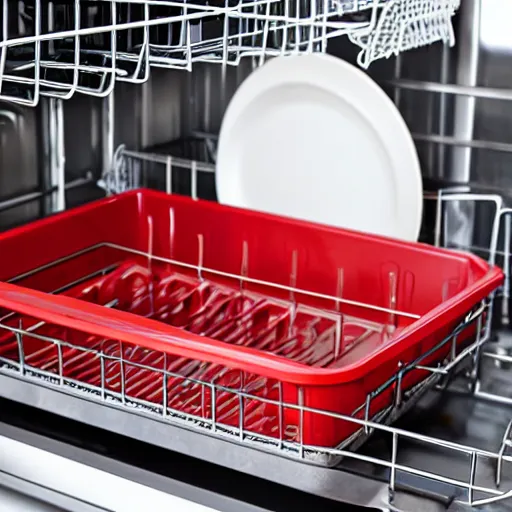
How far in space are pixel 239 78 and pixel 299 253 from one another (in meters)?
0.29

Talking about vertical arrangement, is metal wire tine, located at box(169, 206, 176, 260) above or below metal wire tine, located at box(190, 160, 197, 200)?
below

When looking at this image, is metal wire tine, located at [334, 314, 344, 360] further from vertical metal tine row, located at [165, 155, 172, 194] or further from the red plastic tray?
vertical metal tine row, located at [165, 155, 172, 194]

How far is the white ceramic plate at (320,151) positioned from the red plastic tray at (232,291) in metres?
0.11

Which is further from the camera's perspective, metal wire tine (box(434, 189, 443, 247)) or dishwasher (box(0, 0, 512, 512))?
Result: metal wire tine (box(434, 189, 443, 247))

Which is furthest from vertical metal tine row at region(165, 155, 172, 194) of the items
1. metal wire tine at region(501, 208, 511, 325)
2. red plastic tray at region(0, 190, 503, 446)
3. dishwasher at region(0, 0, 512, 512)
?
metal wire tine at region(501, 208, 511, 325)

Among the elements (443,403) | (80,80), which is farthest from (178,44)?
(443,403)

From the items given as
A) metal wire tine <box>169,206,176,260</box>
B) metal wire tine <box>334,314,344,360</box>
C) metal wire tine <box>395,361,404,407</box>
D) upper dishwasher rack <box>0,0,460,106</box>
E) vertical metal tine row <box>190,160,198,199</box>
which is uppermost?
upper dishwasher rack <box>0,0,460,106</box>

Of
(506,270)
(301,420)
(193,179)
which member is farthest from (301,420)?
(193,179)

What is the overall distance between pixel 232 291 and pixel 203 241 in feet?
0.30

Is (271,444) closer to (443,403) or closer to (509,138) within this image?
(443,403)

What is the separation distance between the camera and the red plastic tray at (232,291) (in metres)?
0.88

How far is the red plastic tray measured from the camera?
2.90ft

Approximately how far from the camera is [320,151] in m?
1.33

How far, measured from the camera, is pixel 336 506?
88cm
